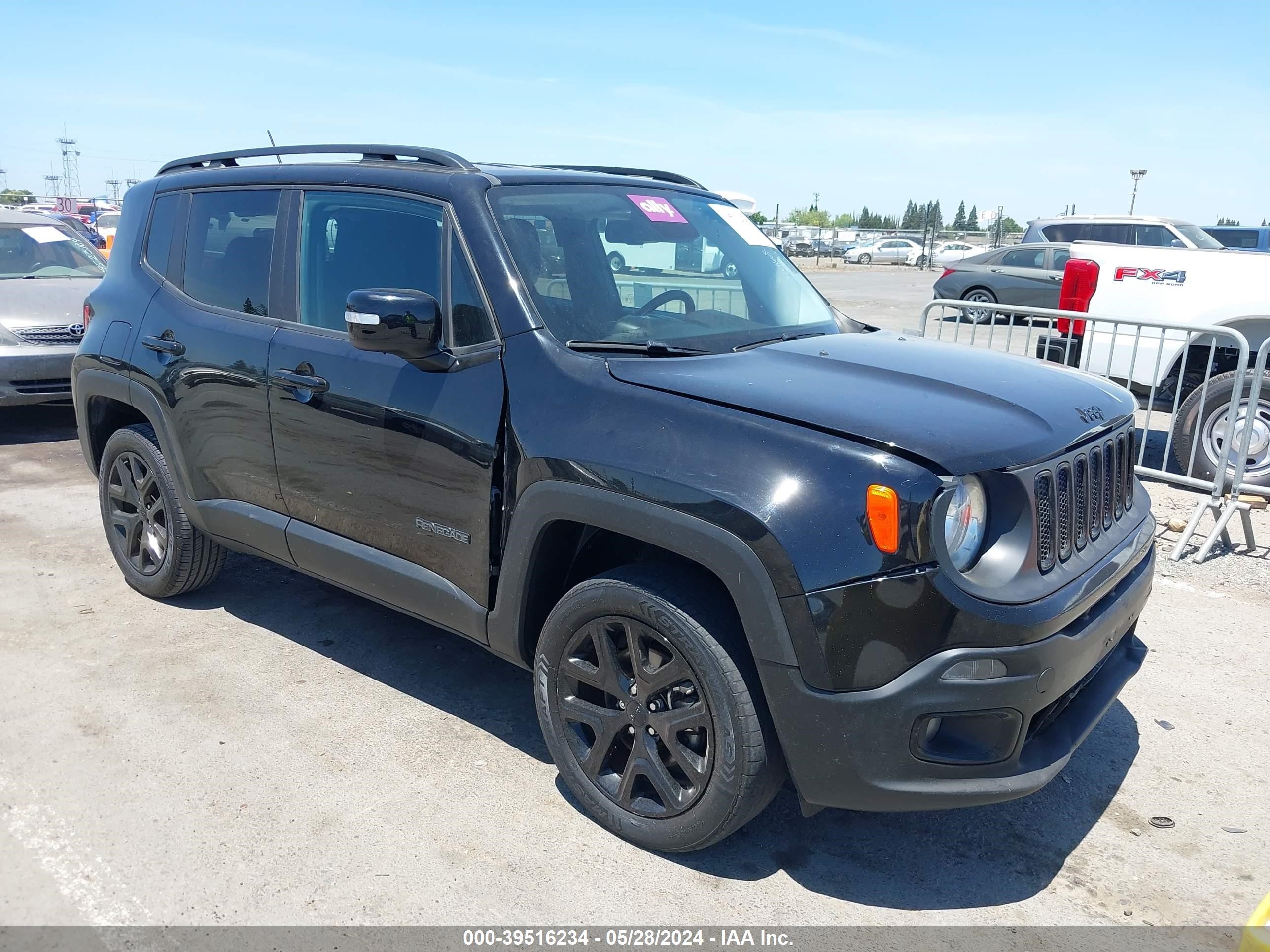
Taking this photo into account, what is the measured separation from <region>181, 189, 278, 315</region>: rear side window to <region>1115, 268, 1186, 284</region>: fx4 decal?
6.12 metres

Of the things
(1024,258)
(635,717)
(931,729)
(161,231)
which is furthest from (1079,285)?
(1024,258)

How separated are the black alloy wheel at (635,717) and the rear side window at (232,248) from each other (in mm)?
2025

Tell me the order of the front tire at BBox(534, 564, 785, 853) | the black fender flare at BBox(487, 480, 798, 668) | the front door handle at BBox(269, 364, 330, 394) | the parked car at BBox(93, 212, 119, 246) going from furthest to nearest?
the parked car at BBox(93, 212, 119, 246), the front door handle at BBox(269, 364, 330, 394), the front tire at BBox(534, 564, 785, 853), the black fender flare at BBox(487, 480, 798, 668)

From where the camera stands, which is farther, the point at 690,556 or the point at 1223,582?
the point at 1223,582

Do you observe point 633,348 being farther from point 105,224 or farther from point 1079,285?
point 105,224

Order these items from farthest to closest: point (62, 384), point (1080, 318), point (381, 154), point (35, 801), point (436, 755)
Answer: point (62, 384) → point (1080, 318) → point (381, 154) → point (436, 755) → point (35, 801)

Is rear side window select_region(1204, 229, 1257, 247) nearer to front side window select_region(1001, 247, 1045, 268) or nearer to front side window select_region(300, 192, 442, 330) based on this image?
front side window select_region(1001, 247, 1045, 268)

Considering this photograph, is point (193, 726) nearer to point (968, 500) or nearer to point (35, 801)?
point (35, 801)

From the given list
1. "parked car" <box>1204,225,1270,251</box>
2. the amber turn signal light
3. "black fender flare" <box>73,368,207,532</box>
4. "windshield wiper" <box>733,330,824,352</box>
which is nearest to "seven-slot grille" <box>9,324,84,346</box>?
"black fender flare" <box>73,368,207,532</box>

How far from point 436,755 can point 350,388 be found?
51.8 inches

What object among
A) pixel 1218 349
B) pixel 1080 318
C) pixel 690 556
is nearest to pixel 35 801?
pixel 690 556

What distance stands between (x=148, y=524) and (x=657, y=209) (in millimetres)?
2808

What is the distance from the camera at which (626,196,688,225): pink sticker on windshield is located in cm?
384

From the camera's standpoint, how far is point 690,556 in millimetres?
2684
